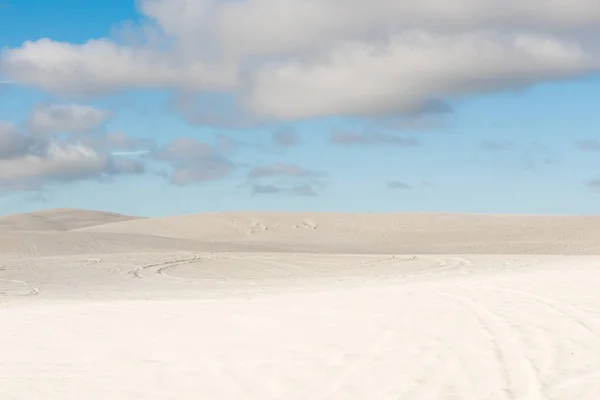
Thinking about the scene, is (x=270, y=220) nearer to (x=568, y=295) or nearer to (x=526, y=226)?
(x=526, y=226)

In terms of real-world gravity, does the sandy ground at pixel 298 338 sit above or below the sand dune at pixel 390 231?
below

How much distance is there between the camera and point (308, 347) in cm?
768

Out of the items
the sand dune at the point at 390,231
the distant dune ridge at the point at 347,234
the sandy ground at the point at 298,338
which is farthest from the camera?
the sand dune at the point at 390,231

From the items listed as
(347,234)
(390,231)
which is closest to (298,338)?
(347,234)

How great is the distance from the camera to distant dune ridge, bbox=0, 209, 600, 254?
3161 centimetres

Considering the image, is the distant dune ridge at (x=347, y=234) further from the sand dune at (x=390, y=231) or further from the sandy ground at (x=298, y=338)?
the sandy ground at (x=298, y=338)

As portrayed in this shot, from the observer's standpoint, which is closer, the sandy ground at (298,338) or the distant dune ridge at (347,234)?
the sandy ground at (298,338)

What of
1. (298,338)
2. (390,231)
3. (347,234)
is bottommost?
(298,338)

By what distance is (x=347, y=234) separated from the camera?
43562 millimetres

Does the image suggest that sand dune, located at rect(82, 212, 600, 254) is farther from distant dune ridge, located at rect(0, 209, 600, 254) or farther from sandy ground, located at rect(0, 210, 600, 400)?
sandy ground, located at rect(0, 210, 600, 400)

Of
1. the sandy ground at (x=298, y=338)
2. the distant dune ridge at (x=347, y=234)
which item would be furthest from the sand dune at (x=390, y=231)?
the sandy ground at (x=298, y=338)

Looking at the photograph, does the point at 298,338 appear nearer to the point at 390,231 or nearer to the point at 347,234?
the point at 347,234

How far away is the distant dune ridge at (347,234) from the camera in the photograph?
1244 inches

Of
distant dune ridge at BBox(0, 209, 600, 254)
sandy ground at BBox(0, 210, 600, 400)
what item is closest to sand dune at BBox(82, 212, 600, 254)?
distant dune ridge at BBox(0, 209, 600, 254)
